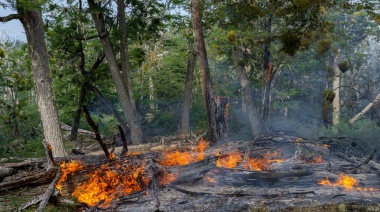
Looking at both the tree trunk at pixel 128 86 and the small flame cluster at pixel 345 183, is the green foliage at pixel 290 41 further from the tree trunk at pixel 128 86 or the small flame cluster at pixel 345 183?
the tree trunk at pixel 128 86

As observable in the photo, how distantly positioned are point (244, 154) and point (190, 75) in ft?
28.7

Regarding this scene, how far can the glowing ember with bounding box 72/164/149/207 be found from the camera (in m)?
6.78

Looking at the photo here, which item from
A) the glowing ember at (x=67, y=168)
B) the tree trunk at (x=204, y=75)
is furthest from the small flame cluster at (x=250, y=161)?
the glowing ember at (x=67, y=168)

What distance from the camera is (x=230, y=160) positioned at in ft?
27.1

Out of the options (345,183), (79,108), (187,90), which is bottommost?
(345,183)

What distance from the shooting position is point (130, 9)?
1506cm

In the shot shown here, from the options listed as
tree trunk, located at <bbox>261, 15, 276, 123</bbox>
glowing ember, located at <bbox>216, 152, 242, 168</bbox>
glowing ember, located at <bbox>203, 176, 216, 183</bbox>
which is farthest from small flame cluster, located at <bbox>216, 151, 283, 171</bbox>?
tree trunk, located at <bbox>261, 15, 276, 123</bbox>

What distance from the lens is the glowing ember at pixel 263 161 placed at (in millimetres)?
7746

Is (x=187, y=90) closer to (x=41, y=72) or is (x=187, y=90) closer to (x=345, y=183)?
(x=41, y=72)

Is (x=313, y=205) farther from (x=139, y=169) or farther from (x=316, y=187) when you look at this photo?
(x=139, y=169)

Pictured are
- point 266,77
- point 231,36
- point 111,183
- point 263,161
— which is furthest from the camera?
point 266,77

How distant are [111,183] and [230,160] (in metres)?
3.12

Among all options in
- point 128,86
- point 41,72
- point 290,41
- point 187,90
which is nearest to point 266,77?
point 187,90

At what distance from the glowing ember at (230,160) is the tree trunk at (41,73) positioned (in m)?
5.09
